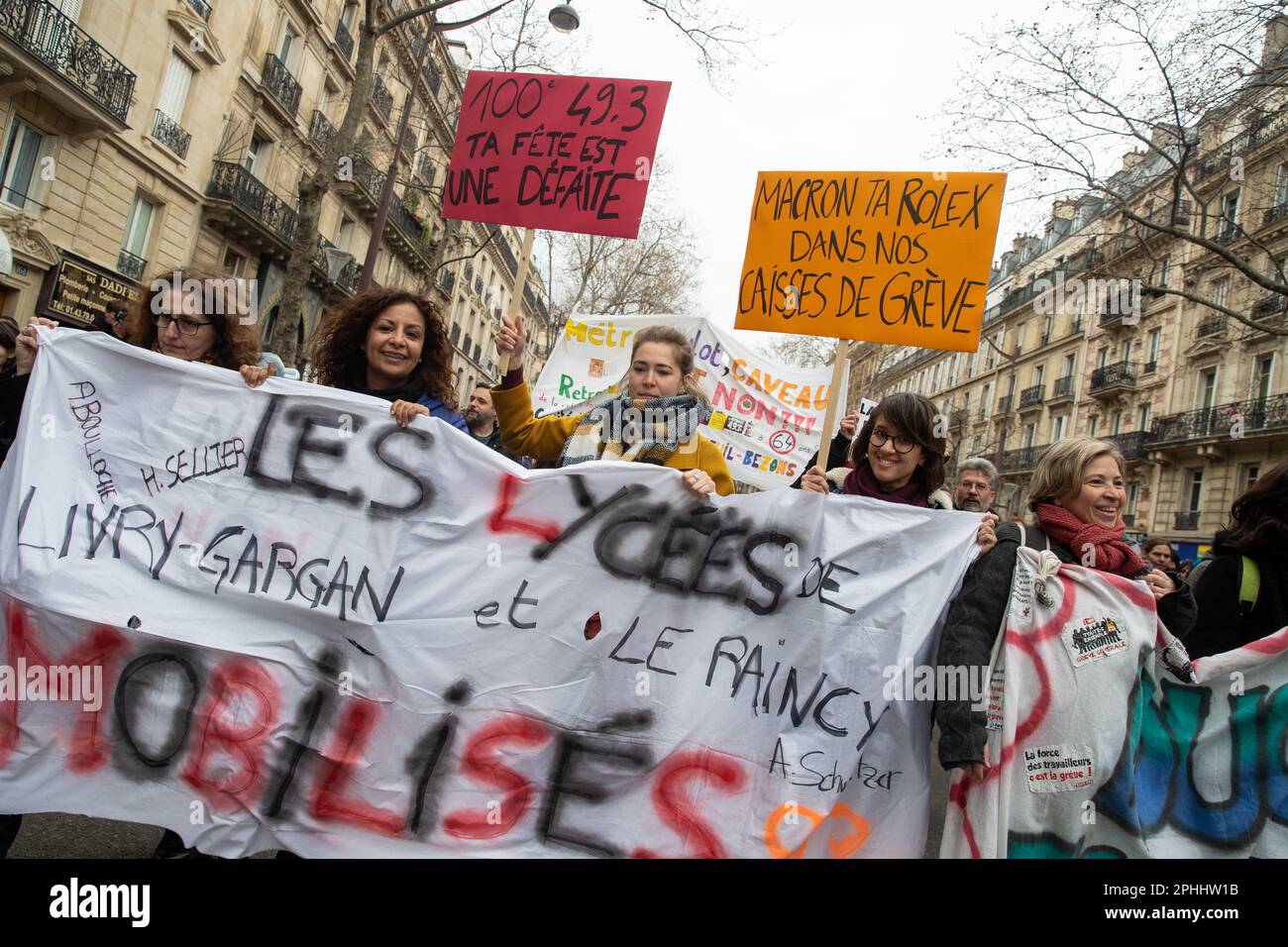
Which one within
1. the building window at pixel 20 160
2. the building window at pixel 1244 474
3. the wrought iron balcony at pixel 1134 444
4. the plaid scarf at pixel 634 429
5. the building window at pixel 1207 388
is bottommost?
the plaid scarf at pixel 634 429

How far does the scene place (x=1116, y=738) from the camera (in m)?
2.59

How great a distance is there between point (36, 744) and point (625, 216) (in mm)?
2859

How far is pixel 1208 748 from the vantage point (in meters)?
2.85

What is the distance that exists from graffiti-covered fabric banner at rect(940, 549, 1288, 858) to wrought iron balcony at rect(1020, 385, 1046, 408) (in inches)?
1736

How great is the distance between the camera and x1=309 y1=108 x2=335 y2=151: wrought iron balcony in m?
24.5

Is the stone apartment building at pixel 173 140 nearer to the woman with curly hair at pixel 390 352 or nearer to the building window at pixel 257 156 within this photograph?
the building window at pixel 257 156

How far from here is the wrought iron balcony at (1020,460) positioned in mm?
44003

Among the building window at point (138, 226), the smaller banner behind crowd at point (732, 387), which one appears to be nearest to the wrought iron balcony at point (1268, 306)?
the smaller banner behind crowd at point (732, 387)

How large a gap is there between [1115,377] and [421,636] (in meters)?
38.8

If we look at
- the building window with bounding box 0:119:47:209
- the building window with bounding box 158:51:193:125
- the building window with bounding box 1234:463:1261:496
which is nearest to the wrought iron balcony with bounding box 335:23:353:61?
the building window with bounding box 158:51:193:125

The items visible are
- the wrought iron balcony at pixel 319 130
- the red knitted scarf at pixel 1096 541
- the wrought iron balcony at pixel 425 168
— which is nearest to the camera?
the red knitted scarf at pixel 1096 541

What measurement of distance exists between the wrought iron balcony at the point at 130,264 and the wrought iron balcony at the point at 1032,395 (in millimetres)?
39213
